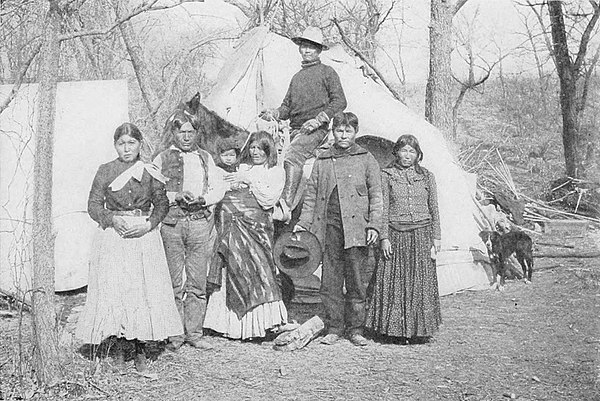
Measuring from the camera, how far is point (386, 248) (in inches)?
206

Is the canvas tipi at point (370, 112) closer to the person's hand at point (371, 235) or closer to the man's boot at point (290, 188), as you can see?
the man's boot at point (290, 188)

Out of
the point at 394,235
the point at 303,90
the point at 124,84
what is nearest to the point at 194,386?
the point at 394,235

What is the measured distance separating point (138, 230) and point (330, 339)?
1.78 meters

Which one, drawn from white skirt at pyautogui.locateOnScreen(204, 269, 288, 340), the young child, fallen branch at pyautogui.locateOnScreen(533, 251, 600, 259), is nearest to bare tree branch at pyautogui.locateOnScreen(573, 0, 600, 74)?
fallen branch at pyautogui.locateOnScreen(533, 251, 600, 259)

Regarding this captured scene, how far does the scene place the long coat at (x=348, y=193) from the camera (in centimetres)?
528

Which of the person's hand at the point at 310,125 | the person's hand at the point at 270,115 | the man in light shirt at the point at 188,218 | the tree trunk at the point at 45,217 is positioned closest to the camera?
the tree trunk at the point at 45,217

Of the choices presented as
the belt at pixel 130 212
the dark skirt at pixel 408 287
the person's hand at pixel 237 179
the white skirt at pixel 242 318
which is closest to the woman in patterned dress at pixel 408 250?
the dark skirt at pixel 408 287

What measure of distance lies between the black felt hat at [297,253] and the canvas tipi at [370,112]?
162cm

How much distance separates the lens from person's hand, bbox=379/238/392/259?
5230mm

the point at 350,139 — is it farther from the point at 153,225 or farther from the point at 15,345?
the point at 15,345

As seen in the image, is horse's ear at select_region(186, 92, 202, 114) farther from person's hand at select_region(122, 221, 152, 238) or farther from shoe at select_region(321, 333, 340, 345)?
shoe at select_region(321, 333, 340, 345)

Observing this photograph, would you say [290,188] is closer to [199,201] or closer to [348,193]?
[348,193]

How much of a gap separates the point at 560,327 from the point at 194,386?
3.19 metres

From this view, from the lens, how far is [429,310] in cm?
527
